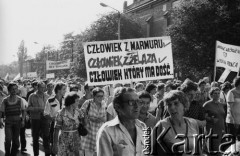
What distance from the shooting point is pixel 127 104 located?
11.3ft

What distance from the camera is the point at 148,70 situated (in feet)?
30.0

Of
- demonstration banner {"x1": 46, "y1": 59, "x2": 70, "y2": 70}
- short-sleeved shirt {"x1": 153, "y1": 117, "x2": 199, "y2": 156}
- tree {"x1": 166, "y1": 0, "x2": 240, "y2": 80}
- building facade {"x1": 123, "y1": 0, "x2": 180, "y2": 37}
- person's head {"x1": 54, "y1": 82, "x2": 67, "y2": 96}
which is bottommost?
short-sleeved shirt {"x1": 153, "y1": 117, "x2": 199, "y2": 156}

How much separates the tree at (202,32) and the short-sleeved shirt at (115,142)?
2597 centimetres

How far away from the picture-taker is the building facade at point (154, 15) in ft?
163

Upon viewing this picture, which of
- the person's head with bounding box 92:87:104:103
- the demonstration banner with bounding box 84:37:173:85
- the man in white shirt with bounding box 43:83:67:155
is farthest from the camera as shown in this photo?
the demonstration banner with bounding box 84:37:173:85

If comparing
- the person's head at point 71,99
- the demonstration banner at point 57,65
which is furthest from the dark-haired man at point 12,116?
the demonstration banner at point 57,65

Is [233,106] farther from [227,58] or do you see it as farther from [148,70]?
[227,58]

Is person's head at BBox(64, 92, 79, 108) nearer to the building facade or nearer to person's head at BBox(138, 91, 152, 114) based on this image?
person's head at BBox(138, 91, 152, 114)

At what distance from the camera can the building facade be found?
4964 centimetres

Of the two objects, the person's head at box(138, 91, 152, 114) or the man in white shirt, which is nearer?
the person's head at box(138, 91, 152, 114)

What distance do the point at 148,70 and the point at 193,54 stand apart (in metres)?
21.3

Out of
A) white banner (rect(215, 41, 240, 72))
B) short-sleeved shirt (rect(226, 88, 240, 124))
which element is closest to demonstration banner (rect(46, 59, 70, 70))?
white banner (rect(215, 41, 240, 72))

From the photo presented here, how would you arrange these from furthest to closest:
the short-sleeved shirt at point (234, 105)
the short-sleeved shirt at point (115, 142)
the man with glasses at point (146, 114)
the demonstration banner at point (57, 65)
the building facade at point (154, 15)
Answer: the building facade at point (154, 15) → the demonstration banner at point (57, 65) → the short-sleeved shirt at point (234, 105) → the man with glasses at point (146, 114) → the short-sleeved shirt at point (115, 142)

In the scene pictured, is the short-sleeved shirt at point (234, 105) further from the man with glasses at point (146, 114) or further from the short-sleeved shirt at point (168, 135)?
the short-sleeved shirt at point (168, 135)
